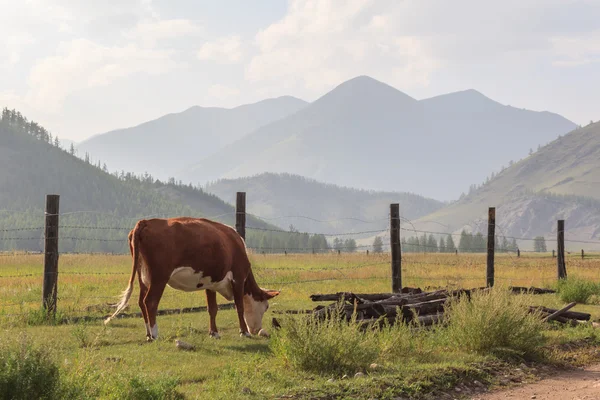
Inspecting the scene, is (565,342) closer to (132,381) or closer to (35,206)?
(132,381)

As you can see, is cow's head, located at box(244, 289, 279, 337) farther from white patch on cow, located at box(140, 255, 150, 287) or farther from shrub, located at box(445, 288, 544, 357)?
shrub, located at box(445, 288, 544, 357)

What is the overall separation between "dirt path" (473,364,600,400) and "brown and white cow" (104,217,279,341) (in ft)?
17.3

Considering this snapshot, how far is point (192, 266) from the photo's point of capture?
12773 millimetres

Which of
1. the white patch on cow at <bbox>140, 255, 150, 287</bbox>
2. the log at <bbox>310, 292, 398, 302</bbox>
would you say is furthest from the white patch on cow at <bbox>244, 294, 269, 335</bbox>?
the white patch on cow at <bbox>140, 255, 150, 287</bbox>

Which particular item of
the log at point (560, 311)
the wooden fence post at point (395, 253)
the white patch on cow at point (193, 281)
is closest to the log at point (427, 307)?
the log at point (560, 311)

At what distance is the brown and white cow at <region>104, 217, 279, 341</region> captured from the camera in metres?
12.4

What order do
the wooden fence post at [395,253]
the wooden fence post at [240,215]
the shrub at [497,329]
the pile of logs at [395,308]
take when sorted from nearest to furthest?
the shrub at [497,329] → the pile of logs at [395,308] → the wooden fence post at [240,215] → the wooden fence post at [395,253]

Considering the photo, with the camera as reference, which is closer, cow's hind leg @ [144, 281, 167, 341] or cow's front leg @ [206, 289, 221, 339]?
cow's hind leg @ [144, 281, 167, 341]

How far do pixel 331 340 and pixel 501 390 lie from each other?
2.51 meters

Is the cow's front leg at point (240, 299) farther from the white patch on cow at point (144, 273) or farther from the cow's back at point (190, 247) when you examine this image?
the white patch on cow at point (144, 273)

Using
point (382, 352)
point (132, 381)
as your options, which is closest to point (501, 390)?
point (382, 352)

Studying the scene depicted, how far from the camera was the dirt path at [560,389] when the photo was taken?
9.45 meters

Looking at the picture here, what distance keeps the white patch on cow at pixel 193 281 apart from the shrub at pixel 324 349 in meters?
3.07

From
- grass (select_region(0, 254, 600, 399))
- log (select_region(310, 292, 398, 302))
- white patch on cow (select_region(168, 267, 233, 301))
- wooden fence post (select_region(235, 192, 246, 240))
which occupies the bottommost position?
grass (select_region(0, 254, 600, 399))
